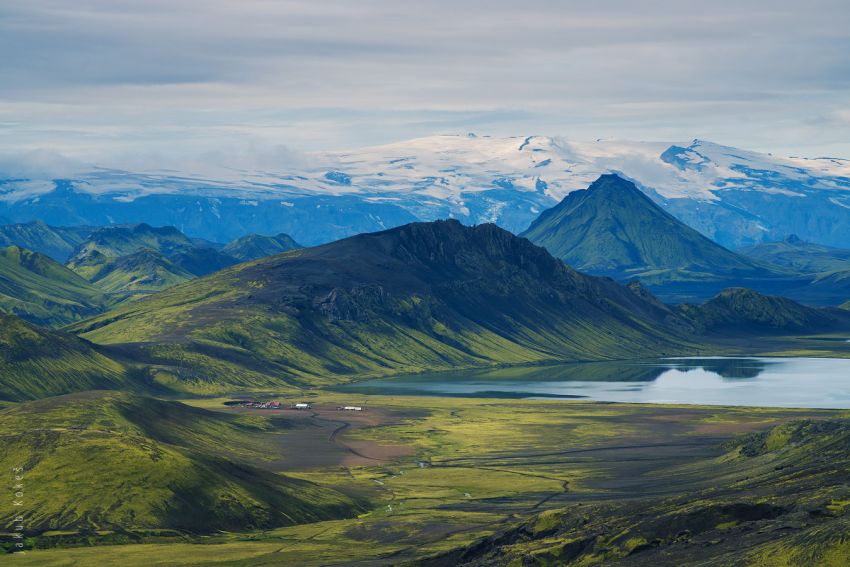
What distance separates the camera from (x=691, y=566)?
144 m

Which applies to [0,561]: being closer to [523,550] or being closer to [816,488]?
[523,550]

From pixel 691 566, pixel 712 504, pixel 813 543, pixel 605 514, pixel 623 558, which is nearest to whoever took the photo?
pixel 813 543

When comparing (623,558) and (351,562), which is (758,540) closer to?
(623,558)

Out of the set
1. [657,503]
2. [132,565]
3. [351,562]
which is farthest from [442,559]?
[132,565]

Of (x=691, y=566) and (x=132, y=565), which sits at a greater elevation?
(x=691, y=566)

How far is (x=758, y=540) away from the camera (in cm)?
14875

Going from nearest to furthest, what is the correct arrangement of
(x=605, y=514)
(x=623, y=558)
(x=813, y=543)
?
(x=813, y=543) → (x=623, y=558) → (x=605, y=514)

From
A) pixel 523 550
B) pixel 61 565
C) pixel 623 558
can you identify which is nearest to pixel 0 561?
pixel 61 565

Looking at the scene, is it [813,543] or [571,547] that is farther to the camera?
[571,547]

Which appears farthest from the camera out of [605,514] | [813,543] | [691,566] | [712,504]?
[605,514]

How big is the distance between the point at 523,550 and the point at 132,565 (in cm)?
6499

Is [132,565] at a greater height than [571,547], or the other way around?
[571,547]

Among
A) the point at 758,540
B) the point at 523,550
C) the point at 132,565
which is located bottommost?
the point at 132,565

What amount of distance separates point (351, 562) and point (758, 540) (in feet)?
236
